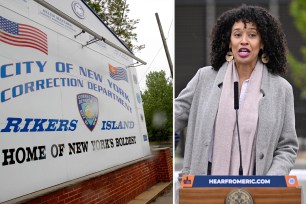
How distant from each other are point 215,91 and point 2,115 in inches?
64.2

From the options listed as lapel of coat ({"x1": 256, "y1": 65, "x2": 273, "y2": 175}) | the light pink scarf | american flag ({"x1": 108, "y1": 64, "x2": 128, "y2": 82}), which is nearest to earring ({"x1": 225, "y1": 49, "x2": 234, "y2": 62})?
the light pink scarf

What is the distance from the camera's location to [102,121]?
481 centimetres

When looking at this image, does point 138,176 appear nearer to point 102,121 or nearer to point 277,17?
point 102,121

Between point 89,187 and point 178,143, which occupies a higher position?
point 178,143

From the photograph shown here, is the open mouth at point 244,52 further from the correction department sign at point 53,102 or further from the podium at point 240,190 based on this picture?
the correction department sign at point 53,102

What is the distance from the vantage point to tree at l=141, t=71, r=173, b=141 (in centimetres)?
464

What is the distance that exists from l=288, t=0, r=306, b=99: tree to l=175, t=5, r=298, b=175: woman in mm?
46

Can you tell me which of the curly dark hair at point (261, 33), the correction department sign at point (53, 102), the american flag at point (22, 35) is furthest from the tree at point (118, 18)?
the curly dark hair at point (261, 33)

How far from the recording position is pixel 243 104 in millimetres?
2172

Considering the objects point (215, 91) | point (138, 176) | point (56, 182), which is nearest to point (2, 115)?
point (56, 182)

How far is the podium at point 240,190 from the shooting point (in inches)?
73.3

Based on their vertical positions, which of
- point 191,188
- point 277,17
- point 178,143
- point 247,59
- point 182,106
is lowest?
point 191,188

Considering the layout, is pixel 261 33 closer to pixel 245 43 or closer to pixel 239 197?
pixel 245 43

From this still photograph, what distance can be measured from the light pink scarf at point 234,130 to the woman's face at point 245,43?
0.06m
